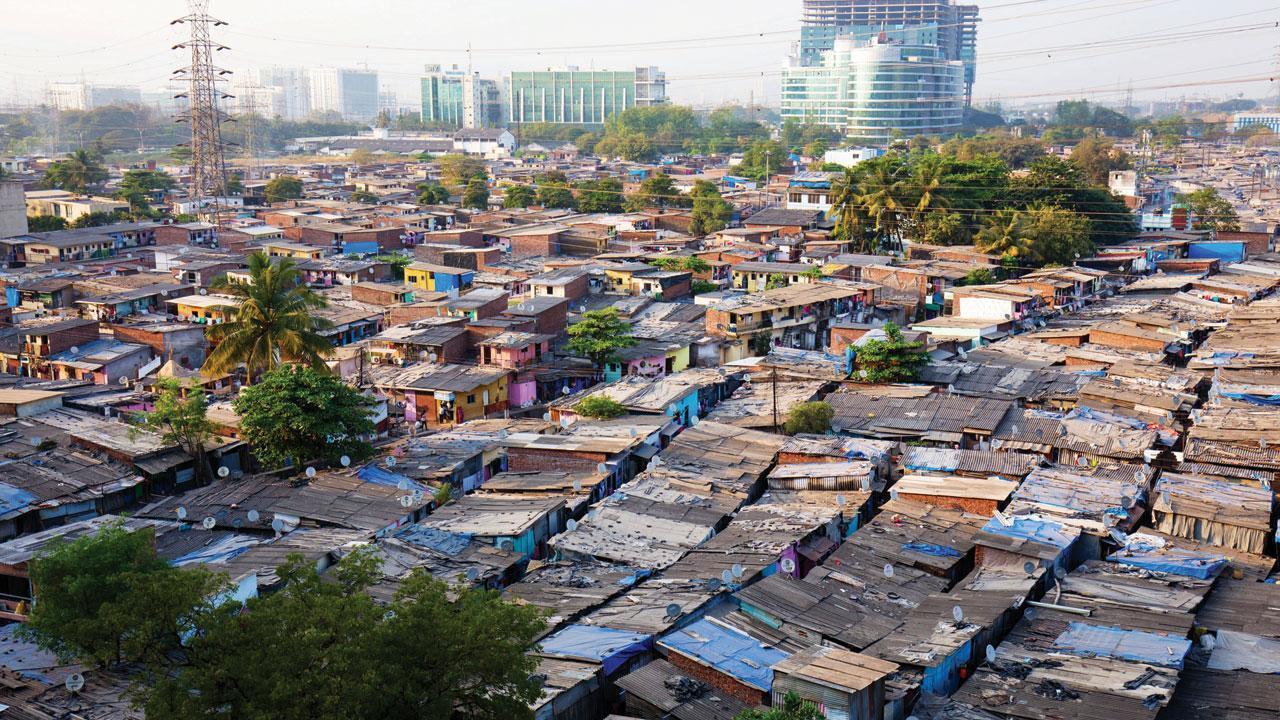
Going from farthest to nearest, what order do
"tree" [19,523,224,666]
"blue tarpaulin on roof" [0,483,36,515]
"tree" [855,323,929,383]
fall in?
"tree" [855,323,929,383] < "blue tarpaulin on roof" [0,483,36,515] < "tree" [19,523,224,666]

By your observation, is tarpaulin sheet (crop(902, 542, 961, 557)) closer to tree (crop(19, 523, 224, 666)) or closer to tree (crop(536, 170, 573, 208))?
tree (crop(19, 523, 224, 666))

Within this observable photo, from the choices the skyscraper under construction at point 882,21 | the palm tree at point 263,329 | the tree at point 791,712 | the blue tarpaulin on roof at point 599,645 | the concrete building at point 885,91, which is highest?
the skyscraper under construction at point 882,21

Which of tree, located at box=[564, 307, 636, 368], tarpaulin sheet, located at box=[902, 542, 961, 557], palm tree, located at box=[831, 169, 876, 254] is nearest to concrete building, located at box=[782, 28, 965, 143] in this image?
palm tree, located at box=[831, 169, 876, 254]

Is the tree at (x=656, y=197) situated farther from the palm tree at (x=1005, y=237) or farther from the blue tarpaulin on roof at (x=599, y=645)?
the blue tarpaulin on roof at (x=599, y=645)

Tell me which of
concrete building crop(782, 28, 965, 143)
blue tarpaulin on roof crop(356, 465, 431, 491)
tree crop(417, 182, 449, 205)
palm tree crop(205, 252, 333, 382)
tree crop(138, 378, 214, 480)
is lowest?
blue tarpaulin on roof crop(356, 465, 431, 491)

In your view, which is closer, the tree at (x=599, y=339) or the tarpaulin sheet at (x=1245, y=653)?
the tarpaulin sheet at (x=1245, y=653)

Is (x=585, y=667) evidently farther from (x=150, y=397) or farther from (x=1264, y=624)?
(x=150, y=397)

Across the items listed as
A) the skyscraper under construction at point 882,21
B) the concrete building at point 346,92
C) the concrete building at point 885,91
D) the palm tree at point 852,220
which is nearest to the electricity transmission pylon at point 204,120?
the palm tree at point 852,220
